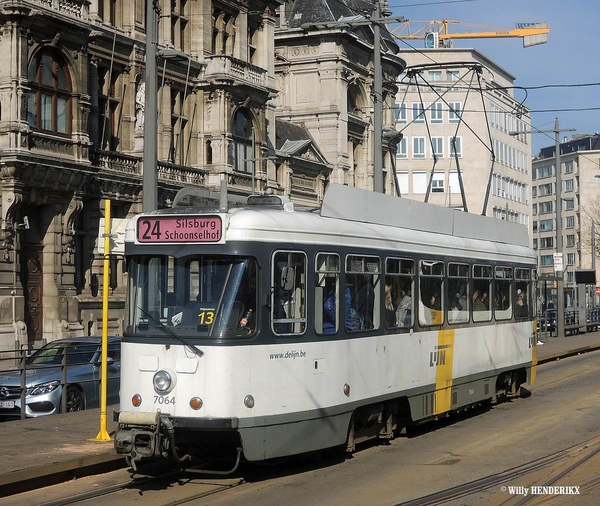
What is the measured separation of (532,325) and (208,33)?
2459 cm

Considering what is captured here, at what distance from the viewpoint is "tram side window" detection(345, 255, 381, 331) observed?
12.7 metres

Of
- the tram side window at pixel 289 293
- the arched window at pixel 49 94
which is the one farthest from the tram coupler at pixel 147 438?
the arched window at pixel 49 94

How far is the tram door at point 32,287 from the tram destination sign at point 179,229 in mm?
21392

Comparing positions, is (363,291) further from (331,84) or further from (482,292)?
(331,84)

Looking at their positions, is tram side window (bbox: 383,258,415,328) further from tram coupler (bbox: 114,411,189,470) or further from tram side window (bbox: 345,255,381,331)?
tram coupler (bbox: 114,411,189,470)

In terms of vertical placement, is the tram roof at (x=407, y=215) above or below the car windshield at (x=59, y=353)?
above

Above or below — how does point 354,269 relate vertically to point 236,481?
above

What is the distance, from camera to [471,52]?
9769 centimetres

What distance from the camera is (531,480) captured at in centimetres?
1112

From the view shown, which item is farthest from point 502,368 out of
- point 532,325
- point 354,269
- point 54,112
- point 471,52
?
point 471,52

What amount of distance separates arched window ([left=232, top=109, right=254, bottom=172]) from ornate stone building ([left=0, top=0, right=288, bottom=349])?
0.05 m

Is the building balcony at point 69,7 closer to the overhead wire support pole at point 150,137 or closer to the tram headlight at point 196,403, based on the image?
the overhead wire support pole at point 150,137

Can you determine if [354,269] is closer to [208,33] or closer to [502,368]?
[502,368]

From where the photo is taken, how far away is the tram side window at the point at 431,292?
14.7 metres
